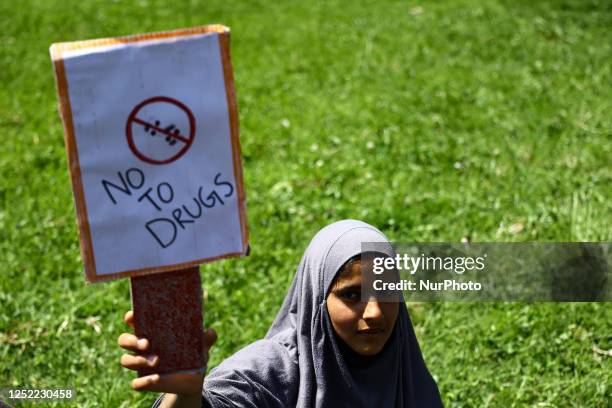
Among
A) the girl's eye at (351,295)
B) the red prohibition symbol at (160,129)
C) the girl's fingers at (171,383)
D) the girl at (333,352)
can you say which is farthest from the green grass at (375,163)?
the red prohibition symbol at (160,129)

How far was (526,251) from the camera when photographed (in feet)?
16.4

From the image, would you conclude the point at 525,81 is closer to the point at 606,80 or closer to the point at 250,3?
the point at 606,80

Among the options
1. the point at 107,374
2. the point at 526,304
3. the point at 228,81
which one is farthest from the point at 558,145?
the point at 228,81

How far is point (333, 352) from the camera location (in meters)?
2.99

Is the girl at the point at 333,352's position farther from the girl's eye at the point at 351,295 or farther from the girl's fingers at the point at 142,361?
the girl's fingers at the point at 142,361

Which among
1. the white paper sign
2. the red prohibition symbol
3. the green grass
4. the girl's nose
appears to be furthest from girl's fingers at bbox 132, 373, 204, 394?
the green grass

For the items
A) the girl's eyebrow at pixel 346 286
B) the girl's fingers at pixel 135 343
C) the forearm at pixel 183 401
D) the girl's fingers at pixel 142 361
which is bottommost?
the forearm at pixel 183 401

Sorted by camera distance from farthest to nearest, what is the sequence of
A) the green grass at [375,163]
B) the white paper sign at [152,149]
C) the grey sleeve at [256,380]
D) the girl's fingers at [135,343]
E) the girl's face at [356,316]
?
the green grass at [375,163] < the girl's face at [356,316] < the grey sleeve at [256,380] < the girl's fingers at [135,343] < the white paper sign at [152,149]

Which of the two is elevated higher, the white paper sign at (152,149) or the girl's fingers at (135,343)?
the white paper sign at (152,149)

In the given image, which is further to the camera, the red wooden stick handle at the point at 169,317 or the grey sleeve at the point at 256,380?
the grey sleeve at the point at 256,380

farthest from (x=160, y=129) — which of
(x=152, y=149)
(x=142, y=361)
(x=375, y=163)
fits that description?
(x=375, y=163)

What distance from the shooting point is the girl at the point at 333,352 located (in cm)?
284

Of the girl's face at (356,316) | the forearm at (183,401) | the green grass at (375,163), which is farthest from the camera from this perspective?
the green grass at (375,163)

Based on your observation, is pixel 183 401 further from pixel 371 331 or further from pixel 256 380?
pixel 371 331
